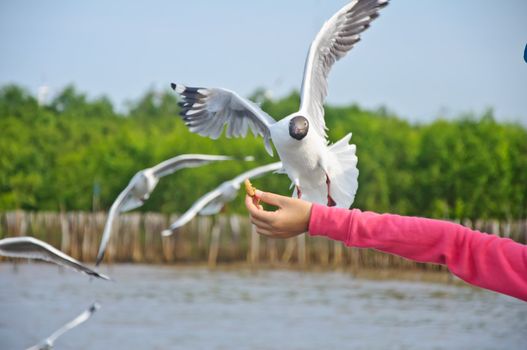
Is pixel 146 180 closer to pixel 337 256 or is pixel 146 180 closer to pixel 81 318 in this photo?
pixel 81 318

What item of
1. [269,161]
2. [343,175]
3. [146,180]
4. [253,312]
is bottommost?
[253,312]

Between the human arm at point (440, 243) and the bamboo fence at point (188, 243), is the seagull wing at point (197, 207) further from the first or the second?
the bamboo fence at point (188, 243)

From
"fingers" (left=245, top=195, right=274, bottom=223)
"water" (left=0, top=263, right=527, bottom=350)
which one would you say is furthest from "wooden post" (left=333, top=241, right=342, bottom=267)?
"fingers" (left=245, top=195, right=274, bottom=223)

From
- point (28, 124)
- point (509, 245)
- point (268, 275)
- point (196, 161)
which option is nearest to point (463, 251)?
point (509, 245)

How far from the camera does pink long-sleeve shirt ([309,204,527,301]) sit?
1.44 meters

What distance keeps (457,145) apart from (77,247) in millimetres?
11690

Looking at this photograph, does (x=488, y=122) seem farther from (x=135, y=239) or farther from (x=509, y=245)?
(x=509, y=245)

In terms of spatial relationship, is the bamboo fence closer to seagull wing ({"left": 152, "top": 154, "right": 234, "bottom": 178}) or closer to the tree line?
the tree line

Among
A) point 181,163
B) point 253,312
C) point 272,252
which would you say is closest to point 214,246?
point 272,252

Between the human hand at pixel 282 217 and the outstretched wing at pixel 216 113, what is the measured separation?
5604mm

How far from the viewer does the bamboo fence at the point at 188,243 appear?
30266 millimetres

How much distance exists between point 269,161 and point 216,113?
2615cm

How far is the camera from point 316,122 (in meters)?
6.88

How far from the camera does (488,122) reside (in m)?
33.3
